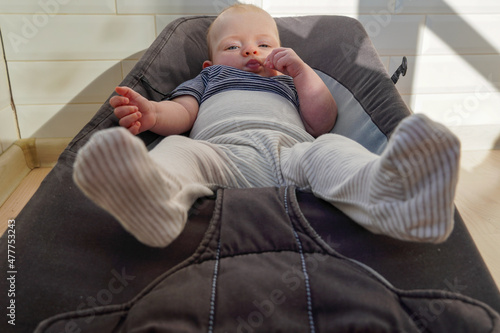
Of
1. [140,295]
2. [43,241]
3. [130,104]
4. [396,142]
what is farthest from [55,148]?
[396,142]

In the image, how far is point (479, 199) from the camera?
1.50m

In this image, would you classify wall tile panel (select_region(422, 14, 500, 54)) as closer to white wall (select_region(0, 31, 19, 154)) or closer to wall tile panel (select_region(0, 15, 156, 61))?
wall tile panel (select_region(0, 15, 156, 61))

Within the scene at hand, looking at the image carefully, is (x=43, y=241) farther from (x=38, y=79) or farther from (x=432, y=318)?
(x=38, y=79)

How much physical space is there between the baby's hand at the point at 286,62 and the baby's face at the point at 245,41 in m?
0.10

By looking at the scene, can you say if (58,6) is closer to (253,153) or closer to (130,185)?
(253,153)

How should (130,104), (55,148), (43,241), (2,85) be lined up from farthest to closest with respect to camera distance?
(55,148)
(2,85)
(130,104)
(43,241)

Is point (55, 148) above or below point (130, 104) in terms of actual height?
below

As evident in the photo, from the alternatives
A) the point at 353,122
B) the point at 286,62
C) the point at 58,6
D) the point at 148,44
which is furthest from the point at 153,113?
the point at 58,6

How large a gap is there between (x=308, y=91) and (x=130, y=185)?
701mm

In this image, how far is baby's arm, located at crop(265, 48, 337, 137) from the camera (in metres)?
1.09

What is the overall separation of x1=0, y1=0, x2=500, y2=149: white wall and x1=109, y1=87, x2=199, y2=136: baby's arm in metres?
0.67

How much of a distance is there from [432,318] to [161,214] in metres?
0.36

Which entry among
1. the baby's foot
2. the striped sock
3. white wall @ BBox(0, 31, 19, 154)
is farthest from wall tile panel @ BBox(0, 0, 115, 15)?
the baby's foot

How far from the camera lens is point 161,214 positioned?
1.72 ft
